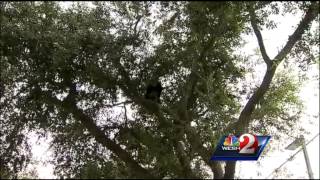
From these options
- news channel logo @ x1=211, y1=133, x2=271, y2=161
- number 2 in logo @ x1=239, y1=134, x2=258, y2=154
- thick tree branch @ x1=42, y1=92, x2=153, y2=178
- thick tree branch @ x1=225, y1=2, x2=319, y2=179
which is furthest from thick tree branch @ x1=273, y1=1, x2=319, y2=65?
thick tree branch @ x1=42, y1=92, x2=153, y2=178

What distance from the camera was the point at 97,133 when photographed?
1379cm

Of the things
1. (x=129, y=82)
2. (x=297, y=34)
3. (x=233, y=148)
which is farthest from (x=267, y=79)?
(x=129, y=82)

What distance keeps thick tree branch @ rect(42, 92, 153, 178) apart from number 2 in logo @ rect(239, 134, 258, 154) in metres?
2.60

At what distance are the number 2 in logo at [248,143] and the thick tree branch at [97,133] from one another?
2.60 meters

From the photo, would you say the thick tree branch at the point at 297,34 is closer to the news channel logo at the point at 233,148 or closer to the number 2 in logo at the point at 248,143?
the number 2 in logo at the point at 248,143

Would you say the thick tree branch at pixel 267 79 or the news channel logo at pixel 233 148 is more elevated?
the thick tree branch at pixel 267 79

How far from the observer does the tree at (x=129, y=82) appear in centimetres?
1315

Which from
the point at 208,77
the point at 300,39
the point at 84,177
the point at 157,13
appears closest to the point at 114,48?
the point at 157,13

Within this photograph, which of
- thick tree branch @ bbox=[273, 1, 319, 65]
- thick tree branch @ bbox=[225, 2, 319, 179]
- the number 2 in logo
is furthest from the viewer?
the number 2 in logo

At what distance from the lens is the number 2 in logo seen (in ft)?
43.5

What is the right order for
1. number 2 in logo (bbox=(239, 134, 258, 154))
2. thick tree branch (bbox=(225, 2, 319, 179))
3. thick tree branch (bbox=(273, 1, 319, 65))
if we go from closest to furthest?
thick tree branch (bbox=(225, 2, 319, 179)) → thick tree branch (bbox=(273, 1, 319, 65)) → number 2 in logo (bbox=(239, 134, 258, 154))

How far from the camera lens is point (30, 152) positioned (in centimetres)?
1486

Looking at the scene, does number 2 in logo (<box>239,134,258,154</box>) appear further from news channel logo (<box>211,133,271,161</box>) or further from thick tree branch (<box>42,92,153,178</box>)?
thick tree branch (<box>42,92,153,178</box>)

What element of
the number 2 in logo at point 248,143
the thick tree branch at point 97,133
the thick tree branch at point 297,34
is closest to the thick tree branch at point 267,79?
the thick tree branch at point 297,34
